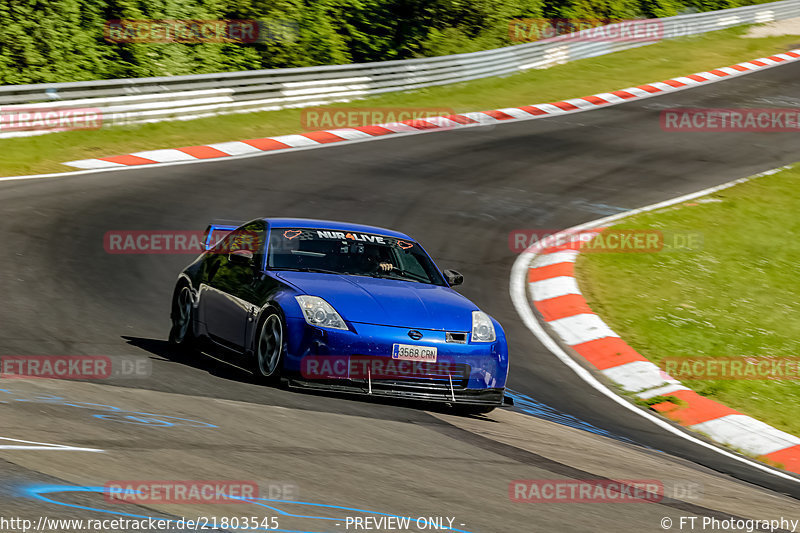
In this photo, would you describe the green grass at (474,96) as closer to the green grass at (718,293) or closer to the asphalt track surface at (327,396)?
the asphalt track surface at (327,396)

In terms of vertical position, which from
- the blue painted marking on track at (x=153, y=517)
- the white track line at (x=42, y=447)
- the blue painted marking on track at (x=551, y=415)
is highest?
the blue painted marking on track at (x=153, y=517)

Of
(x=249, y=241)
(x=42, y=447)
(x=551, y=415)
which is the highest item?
(x=42, y=447)

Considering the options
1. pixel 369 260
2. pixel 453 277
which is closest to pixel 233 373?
pixel 369 260

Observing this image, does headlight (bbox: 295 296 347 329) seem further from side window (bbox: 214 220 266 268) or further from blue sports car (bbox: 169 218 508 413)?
side window (bbox: 214 220 266 268)

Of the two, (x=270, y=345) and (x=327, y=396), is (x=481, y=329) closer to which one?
(x=327, y=396)

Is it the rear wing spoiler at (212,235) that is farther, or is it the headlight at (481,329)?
the rear wing spoiler at (212,235)

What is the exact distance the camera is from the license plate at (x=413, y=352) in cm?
779

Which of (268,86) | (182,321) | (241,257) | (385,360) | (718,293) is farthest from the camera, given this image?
(268,86)

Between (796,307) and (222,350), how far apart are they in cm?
748

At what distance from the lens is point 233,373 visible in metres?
8.62

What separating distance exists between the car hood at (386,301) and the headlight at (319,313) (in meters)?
0.05

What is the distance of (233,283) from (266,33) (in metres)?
19.7

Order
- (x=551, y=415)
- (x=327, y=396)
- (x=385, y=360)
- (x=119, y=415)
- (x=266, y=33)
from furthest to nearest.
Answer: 1. (x=266, y=33)
2. (x=551, y=415)
3. (x=327, y=396)
4. (x=385, y=360)
5. (x=119, y=415)

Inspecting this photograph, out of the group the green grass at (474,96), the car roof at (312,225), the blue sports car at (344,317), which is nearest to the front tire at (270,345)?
the blue sports car at (344,317)
